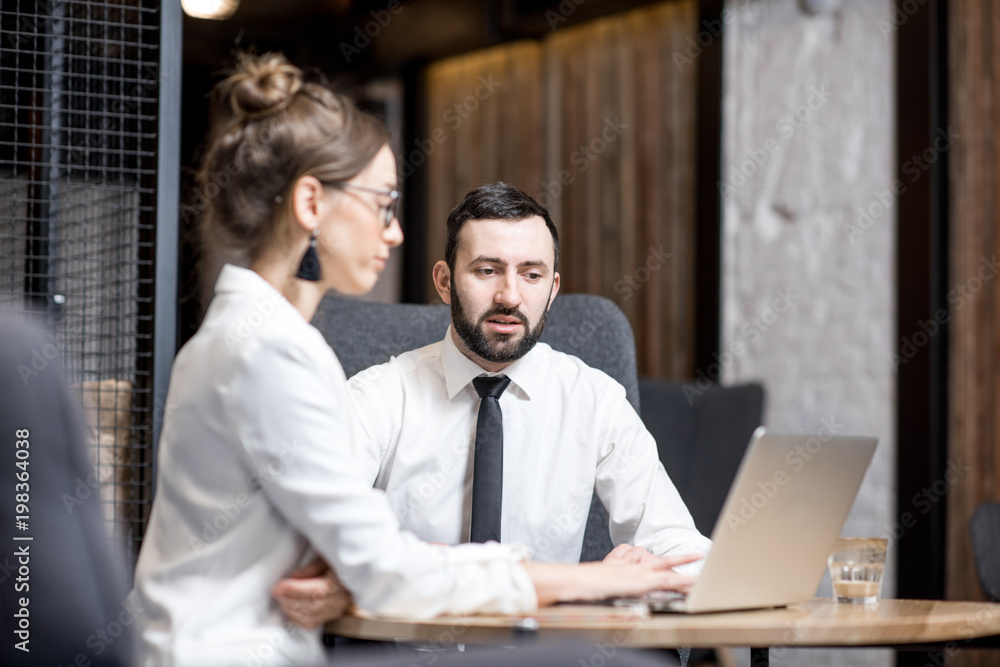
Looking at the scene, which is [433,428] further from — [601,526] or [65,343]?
[65,343]

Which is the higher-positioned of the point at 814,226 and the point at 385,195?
the point at 814,226

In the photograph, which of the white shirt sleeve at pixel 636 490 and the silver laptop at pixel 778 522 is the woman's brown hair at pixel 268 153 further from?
the white shirt sleeve at pixel 636 490

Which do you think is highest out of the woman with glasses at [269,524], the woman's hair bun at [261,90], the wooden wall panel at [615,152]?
the wooden wall panel at [615,152]

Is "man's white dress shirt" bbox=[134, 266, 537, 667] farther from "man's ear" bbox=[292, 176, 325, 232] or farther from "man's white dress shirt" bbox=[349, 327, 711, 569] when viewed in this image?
"man's white dress shirt" bbox=[349, 327, 711, 569]

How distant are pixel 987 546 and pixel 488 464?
1411mm

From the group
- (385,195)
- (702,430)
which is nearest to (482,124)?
(702,430)

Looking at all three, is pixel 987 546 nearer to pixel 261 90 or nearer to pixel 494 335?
pixel 494 335

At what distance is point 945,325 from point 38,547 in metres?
2.86

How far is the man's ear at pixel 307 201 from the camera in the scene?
132cm

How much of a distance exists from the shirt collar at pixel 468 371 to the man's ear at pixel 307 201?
22.9 inches

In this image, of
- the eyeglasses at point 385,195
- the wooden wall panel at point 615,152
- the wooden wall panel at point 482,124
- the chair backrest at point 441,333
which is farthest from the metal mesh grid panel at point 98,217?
the wooden wall panel at point 482,124

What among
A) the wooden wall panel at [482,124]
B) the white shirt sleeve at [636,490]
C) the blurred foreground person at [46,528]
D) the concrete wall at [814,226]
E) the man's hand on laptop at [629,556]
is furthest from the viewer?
the wooden wall panel at [482,124]

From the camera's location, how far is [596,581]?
1252 mm

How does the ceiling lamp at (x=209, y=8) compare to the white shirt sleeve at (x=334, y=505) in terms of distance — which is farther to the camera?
the ceiling lamp at (x=209, y=8)
